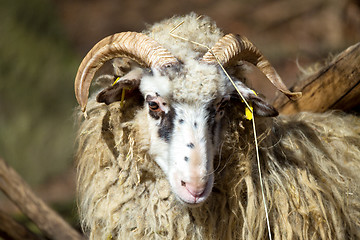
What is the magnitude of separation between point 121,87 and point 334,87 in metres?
1.68

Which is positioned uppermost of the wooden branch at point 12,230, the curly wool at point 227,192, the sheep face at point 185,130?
the sheep face at point 185,130

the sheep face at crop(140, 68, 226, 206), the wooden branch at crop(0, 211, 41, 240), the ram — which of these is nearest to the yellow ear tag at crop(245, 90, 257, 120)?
the ram

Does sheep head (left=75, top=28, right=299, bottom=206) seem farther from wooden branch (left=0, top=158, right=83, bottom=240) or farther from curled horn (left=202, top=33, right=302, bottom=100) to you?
wooden branch (left=0, top=158, right=83, bottom=240)

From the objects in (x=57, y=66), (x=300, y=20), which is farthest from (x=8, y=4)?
(x=300, y=20)

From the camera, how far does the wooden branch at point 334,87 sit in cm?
321

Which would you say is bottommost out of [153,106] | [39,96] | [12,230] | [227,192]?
[12,230]

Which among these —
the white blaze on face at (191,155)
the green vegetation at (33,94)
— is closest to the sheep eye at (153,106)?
the white blaze on face at (191,155)

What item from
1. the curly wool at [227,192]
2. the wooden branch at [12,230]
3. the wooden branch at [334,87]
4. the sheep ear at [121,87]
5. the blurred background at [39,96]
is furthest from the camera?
the blurred background at [39,96]

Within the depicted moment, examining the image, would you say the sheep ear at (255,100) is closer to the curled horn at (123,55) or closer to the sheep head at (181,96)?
the sheep head at (181,96)

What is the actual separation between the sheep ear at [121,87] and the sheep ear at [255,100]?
0.54m

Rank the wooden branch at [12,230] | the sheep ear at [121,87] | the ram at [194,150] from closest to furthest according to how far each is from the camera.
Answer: the ram at [194,150]
the sheep ear at [121,87]
the wooden branch at [12,230]

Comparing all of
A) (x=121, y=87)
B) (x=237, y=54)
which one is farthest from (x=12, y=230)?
(x=237, y=54)

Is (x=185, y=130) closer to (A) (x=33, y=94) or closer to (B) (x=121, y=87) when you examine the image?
(B) (x=121, y=87)

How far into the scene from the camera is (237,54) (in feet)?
8.28
